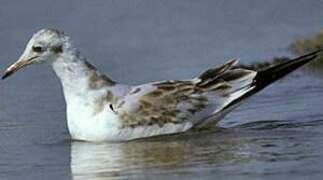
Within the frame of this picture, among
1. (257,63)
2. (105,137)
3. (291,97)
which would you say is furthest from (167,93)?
(257,63)

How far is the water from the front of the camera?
32.0 feet

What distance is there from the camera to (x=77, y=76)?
1160 centimetres

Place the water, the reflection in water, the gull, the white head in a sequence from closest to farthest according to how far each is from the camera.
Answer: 1. the reflection in water
2. the water
3. the gull
4. the white head

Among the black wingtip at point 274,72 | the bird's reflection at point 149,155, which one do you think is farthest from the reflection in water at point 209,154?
the black wingtip at point 274,72

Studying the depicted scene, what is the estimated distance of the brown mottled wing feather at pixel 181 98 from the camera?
11.3m

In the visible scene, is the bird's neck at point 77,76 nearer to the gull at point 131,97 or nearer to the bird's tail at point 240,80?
the gull at point 131,97

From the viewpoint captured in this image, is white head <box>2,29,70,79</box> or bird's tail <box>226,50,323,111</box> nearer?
white head <box>2,29,70,79</box>

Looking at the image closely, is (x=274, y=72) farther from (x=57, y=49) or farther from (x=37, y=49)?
(x=37, y=49)

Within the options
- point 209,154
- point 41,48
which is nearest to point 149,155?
point 209,154

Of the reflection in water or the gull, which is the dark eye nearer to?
the gull

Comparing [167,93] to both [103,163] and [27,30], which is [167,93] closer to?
[103,163]

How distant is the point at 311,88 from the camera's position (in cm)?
1281

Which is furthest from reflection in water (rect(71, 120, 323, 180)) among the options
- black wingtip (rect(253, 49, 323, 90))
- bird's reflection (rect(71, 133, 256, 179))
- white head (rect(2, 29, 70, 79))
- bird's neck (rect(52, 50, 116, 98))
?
white head (rect(2, 29, 70, 79))

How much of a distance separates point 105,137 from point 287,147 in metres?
1.59
